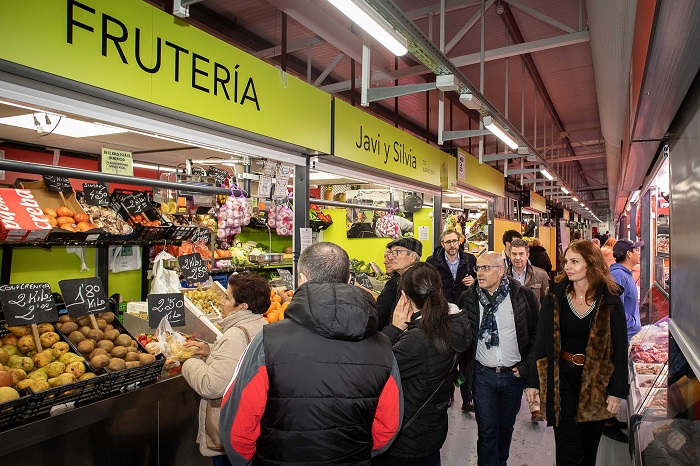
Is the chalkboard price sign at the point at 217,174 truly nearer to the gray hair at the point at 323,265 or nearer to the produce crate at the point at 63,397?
the produce crate at the point at 63,397

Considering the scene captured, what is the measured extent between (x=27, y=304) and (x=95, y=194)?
4.48 feet

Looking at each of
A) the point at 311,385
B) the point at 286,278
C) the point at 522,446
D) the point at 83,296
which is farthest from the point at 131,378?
the point at 522,446

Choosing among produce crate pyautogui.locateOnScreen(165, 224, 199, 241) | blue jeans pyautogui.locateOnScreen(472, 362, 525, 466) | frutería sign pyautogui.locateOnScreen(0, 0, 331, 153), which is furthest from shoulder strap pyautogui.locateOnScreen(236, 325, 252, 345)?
produce crate pyautogui.locateOnScreen(165, 224, 199, 241)

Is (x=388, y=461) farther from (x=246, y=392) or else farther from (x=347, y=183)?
(x=347, y=183)

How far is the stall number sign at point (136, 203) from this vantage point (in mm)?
4195

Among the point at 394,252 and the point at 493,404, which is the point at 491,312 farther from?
the point at 394,252

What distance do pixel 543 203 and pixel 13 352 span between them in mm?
14290

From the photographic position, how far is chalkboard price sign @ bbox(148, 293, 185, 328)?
11.2 feet

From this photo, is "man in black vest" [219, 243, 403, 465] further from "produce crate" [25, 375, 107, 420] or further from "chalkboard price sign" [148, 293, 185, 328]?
"chalkboard price sign" [148, 293, 185, 328]

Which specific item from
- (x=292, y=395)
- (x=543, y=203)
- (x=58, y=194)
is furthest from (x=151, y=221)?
(x=543, y=203)

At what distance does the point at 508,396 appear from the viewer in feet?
11.3

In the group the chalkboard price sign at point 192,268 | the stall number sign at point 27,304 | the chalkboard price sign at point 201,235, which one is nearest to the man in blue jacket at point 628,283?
the chalkboard price sign at point 192,268

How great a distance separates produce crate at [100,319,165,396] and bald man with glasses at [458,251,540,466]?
6.94 ft

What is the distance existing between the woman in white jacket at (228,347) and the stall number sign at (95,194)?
159 cm
